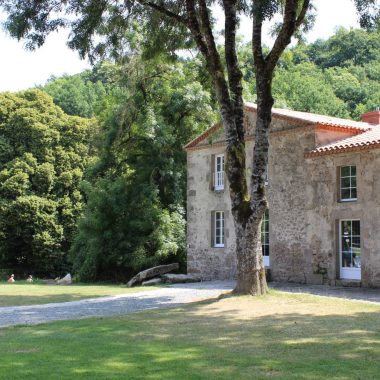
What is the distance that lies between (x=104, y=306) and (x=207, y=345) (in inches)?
261

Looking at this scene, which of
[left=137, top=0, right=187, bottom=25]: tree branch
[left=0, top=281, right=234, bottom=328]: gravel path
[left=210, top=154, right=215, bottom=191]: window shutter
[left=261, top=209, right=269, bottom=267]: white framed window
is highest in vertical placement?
[left=137, top=0, right=187, bottom=25]: tree branch

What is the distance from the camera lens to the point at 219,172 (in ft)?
79.1

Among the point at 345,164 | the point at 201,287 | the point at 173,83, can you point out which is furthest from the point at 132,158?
the point at 345,164

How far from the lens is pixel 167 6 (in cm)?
1605

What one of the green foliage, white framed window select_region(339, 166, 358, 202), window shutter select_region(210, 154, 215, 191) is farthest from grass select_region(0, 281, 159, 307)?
the green foliage

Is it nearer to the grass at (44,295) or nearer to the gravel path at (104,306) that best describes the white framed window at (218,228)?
the gravel path at (104,306)

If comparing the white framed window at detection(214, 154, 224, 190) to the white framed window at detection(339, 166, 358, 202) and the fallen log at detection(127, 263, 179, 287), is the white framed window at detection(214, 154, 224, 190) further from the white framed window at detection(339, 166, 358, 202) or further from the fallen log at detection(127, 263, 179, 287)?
the white framed window at detection(339, 166, 358, 202)

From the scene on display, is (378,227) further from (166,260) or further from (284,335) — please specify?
(166,260)

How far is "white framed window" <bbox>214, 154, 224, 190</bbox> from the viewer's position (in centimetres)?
2397

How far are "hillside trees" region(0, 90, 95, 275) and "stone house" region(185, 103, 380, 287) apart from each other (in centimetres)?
1317

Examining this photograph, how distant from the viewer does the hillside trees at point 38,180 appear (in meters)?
32.7

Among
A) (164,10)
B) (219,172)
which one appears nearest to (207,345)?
(164,10)

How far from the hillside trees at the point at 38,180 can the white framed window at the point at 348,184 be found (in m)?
18.9

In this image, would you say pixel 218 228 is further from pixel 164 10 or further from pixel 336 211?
pixel 164 10
